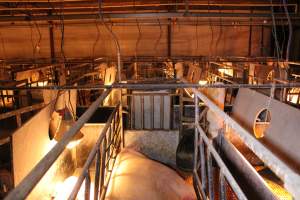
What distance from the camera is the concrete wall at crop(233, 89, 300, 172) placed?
8.96 feet

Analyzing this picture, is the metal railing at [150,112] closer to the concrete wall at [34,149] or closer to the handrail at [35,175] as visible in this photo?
the concrete wall at [34,149]

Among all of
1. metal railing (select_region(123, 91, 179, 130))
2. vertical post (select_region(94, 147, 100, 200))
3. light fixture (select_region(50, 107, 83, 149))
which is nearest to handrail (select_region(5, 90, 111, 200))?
vertical post (select_region(94, 147, 100, 200))

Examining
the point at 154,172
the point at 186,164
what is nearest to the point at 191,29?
the point at 186,164

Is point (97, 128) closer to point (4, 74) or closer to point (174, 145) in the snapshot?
point (174, 145)

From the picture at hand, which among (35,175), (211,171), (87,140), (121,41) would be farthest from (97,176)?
(121,41)

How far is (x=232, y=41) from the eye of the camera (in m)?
9.92

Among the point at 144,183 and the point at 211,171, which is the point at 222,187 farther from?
the point at 144,183

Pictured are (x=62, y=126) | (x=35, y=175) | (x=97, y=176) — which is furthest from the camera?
(x=62, y=126)

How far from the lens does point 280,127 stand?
3008 mm

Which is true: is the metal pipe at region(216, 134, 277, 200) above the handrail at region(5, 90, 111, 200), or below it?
below

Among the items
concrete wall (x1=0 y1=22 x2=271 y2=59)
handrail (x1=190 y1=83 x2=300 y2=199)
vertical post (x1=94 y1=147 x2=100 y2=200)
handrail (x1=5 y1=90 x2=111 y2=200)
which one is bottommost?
vertical post (x1=94 y1=147 x2=100 y2=200)

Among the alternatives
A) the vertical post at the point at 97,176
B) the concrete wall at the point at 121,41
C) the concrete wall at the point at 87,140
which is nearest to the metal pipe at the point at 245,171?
the vertical post at the point at 97,176

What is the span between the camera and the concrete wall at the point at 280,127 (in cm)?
273

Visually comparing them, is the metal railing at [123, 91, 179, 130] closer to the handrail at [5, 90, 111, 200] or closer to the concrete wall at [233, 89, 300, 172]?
the concrete wall at [233, 89, 300, 172]
